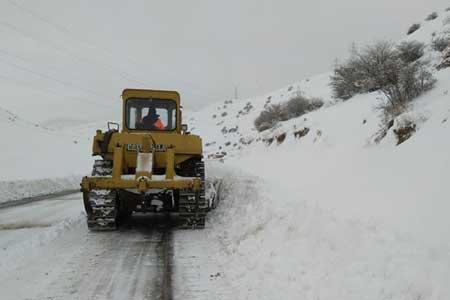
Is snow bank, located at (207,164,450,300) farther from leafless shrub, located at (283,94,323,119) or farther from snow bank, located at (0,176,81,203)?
leafless shrub, located at (283,94,323,119)

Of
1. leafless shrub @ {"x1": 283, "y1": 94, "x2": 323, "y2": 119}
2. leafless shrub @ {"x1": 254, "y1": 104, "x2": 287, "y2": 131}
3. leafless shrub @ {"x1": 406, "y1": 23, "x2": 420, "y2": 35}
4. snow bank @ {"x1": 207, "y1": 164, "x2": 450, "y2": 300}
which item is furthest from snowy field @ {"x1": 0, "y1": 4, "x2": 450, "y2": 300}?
leafless shrub @ {"x1": 406, "y1": 23, "x2": 420, "y2": 35}

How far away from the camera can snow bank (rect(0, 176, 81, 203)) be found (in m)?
16.7

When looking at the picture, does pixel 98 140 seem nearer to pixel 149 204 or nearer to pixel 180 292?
pixel 149 204

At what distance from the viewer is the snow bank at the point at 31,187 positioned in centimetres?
1669

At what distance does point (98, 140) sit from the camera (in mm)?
9984

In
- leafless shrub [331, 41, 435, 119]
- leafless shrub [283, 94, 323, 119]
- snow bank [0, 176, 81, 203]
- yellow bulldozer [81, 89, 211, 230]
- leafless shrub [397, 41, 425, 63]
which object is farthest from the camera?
leafless shrub [283, 94, 323, 119]

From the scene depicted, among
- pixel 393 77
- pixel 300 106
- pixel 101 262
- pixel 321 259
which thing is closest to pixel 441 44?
pixel 393 77

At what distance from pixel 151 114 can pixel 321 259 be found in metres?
7.02

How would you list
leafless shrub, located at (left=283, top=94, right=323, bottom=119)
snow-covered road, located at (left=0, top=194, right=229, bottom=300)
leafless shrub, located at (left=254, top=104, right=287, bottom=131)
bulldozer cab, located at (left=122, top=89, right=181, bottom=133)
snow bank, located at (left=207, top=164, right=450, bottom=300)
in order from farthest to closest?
leafless shrub, located at (left=254, top=104, right=287, bottom=131), leafless shrub, located at (left=283, top=94, right=323, bottom=119), bulldozer cab, located at (left=122, top=89, right=181, bottom=133), snow-covered road, located at (left=0, top=194, right=229, bottom=300), snow bank, located at (left=207, top=164, right=450, bottom=300)

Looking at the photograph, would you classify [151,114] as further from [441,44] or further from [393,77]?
[441,44]

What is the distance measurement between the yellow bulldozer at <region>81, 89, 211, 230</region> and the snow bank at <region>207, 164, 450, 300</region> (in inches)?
56.7

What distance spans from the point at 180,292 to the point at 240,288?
2.43 ft

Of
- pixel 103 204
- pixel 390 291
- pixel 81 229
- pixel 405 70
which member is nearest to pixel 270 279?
pixel 390 291

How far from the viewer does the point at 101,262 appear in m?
6.57
